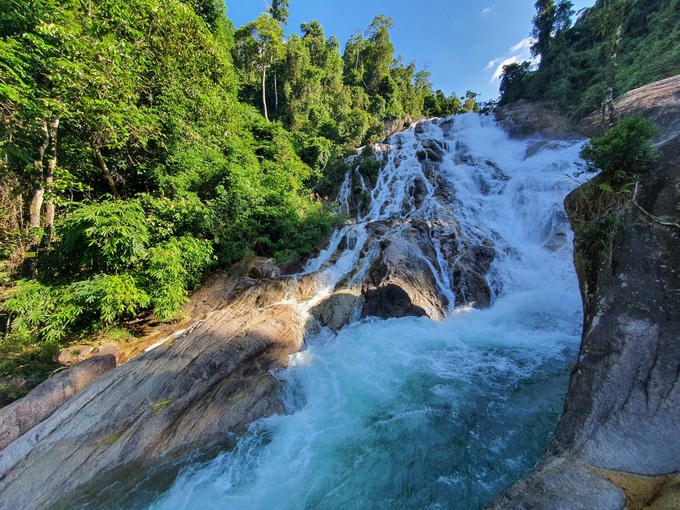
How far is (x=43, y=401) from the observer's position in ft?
16.0

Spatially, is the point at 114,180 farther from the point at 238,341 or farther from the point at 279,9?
the point at 279,9

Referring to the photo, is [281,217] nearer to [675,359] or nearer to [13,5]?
[13,5]

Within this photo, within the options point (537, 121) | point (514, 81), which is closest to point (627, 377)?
Result: point (537, 121)

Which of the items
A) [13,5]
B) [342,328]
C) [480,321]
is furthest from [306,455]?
[13,5]

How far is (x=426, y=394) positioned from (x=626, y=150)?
607cm

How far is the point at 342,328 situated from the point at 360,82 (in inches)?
1632

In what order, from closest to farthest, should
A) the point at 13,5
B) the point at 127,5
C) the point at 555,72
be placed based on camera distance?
the point at 13,5 → the point at 127,5 → the point at 555,72

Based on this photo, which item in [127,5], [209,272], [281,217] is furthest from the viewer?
[281,217]

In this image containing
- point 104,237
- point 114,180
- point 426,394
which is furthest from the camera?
point 114,180

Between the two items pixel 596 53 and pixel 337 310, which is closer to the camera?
pixel 337 310

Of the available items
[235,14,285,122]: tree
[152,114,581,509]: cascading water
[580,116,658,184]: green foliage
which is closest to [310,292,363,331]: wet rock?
[152,114,581,509]: cascading water

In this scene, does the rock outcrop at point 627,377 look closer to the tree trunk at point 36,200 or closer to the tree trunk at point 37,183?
the tree trunk at point 36,200

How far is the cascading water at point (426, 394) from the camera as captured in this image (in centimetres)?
378

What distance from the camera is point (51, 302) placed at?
255 inches
